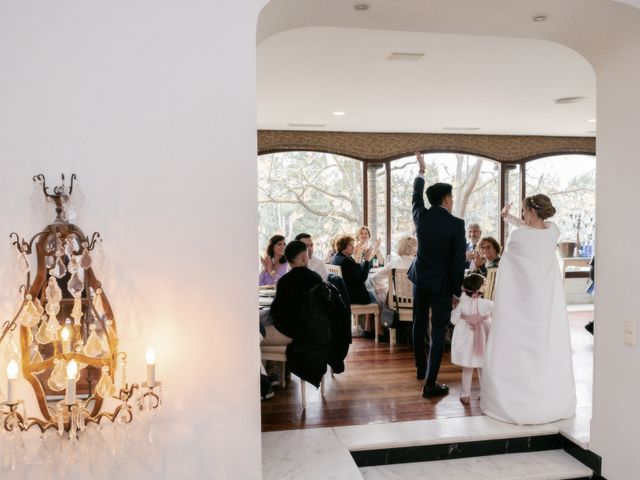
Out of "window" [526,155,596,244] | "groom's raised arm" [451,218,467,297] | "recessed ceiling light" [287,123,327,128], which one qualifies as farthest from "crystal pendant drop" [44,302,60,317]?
"window" [526,155,596,244]

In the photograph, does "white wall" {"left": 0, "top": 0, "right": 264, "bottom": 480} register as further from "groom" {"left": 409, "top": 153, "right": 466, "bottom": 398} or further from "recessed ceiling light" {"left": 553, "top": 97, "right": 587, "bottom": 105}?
"recessed ceiling light" {"left": 553, "top": 97, "right": 587, "bottom": 105}

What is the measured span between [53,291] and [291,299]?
6.86 feet

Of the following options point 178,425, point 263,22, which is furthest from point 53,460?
point 263,22

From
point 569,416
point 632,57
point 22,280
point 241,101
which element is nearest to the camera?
point 22,280

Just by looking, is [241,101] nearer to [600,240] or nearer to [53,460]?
[53,460]

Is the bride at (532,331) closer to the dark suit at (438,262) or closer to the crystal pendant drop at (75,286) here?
the dark suit at (438,262)

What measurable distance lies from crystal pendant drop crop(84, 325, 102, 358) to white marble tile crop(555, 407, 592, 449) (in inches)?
105

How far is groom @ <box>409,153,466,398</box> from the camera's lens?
4164 millimetres

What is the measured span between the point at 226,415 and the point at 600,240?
2.17m

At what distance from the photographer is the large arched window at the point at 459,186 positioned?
8.65m

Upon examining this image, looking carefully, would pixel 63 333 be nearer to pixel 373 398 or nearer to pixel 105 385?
pixel 105 385

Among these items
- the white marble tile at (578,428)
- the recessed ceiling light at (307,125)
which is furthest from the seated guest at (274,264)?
the white marble tile at (578,428)

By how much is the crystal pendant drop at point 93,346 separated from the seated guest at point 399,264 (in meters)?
3.79

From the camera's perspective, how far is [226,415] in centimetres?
236
